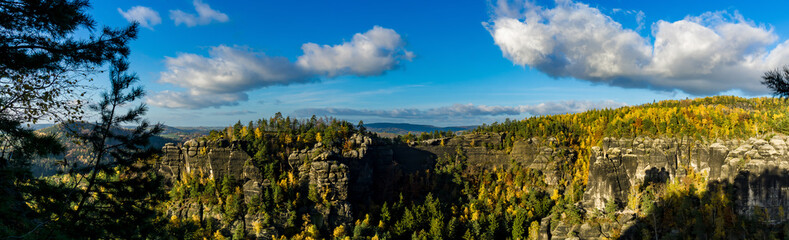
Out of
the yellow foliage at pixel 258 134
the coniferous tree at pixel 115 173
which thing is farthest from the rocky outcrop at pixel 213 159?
the coniferous tree at pixel 115 173

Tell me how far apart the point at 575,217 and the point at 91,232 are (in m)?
76.6

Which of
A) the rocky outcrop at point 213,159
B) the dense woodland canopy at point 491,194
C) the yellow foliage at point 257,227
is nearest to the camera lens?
the yellow foliage at point 257,227

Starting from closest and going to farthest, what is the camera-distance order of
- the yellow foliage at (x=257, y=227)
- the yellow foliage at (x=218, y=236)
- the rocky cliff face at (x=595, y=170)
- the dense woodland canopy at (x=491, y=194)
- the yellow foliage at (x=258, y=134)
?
the rocky cliff face at (x=595, y=170) → the yellow foliage at (x=218, y=236) → the yellow foliage at (x=257, y=227) → the dense woodland canopy at (x=491, y=194) → the yellow foliage at (x=258, y=134)

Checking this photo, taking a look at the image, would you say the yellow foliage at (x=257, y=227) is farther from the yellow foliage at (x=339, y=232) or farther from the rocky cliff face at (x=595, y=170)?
the yellow foliage at (x=339, y=232)

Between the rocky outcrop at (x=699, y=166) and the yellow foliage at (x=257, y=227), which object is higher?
the rocky outcrop at (x=699, y=166)

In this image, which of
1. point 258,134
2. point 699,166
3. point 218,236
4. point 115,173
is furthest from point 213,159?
point 699,166

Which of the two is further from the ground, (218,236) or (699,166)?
(699,166)

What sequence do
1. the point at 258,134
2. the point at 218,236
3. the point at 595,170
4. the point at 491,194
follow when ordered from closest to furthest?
1. the point at 218,236
2. the point at 258,134
3. the point at 595,170
4. the point at 491,194

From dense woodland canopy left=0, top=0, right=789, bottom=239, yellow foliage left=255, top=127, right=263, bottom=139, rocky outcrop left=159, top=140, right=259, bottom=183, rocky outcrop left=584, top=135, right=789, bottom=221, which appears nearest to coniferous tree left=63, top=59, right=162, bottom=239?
dense woodland canopy left=0, top=0, right=789, bottom=239

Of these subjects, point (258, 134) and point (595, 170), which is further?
point (595, 170)

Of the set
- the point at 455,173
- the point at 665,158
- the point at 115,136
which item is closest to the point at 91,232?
the point at 115,136

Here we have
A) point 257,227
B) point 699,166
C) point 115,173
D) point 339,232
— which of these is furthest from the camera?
point 699,166

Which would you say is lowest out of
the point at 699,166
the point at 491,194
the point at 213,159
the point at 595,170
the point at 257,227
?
the point at 257,227

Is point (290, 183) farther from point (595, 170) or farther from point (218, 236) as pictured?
point (595, 170)
